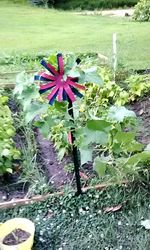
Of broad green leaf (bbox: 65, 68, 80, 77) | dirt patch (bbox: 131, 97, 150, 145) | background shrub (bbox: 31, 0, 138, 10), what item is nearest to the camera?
broad green leaf (bbox: 65, 68, 80, 77)

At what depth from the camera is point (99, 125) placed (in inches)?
94.0

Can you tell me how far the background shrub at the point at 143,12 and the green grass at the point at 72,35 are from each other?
333 millimetres

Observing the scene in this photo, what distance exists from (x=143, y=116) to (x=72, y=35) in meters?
5.12

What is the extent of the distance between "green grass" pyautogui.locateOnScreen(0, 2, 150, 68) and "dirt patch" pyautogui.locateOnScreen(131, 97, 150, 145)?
168cm

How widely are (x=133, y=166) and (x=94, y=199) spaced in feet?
0.95

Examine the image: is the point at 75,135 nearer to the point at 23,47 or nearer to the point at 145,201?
the point at 145,201

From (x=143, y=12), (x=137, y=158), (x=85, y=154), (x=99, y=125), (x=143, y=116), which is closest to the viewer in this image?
(x=99, y=125)

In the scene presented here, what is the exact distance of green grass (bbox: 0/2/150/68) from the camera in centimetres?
702

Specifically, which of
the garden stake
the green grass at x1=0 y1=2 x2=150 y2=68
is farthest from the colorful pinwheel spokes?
the green grass at x1=0 y1=2 x2=150 y2=68

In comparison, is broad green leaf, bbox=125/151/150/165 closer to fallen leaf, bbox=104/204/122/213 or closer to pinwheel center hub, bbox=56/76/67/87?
fallen leaf, bbox=104/204/122/213

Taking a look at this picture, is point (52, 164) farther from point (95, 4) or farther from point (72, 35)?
point (95, 4)

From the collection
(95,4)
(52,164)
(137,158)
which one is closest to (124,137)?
(137,158)

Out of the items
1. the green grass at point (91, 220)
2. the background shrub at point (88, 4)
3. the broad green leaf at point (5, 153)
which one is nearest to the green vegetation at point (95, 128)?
the green grass at point (91, 220)

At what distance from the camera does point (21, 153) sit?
339cm
